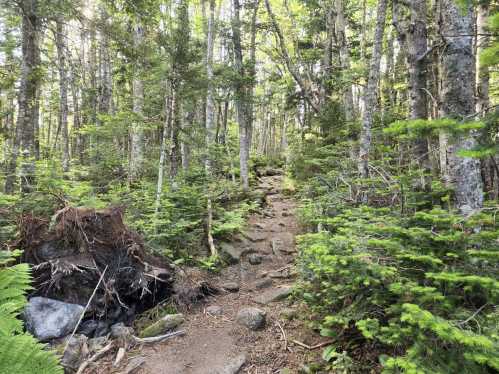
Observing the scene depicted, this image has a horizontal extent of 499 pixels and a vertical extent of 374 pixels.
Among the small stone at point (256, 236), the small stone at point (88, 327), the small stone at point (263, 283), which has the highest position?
the small stone at point (256, 236)

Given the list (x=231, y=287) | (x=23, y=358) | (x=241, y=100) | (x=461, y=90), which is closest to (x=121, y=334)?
(x=231, y=287)

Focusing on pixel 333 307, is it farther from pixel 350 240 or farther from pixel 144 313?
pixel 144 313

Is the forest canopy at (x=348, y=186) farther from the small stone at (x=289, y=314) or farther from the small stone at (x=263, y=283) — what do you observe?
the small stone at (x=263, y=283)

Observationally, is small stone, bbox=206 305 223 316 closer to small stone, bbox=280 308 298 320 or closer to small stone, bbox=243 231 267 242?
small stone, bbox=280 308 298 320

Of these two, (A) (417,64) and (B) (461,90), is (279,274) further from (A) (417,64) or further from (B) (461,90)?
→ (A) (417,64)

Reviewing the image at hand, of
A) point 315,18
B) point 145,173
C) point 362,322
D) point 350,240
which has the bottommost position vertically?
point 362,322

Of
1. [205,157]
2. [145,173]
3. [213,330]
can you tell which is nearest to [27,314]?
[213,330]

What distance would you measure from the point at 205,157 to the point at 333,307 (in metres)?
7.37

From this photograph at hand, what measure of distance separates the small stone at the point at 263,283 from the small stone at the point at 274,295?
0.42m

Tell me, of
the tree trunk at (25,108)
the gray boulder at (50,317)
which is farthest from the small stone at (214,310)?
the tree trunk at (25,108)

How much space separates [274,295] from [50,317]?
385cm

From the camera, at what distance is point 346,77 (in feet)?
27.8

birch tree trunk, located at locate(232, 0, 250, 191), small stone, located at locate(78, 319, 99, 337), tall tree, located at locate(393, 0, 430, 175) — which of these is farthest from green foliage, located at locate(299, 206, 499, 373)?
birch tree trunk, located at locate(232, 0, 250, 191)

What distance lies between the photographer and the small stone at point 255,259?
25.5ft
